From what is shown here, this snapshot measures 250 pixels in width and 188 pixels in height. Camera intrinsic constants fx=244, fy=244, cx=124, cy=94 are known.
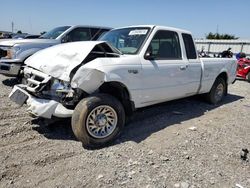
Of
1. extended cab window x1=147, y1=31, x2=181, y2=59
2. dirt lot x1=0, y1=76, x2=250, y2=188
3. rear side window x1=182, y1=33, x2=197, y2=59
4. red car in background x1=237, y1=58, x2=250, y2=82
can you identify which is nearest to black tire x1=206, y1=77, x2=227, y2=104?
dirt lot x1=0, y1=76, x2=250, y2=188

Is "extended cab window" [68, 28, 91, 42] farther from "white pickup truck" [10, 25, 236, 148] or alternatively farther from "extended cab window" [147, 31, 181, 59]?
"extended cab window" [147, 31, 181, 59]

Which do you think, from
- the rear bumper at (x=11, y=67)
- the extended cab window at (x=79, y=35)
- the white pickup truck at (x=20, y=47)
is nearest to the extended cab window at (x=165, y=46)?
the white pickup truck at (x=20, y=47)

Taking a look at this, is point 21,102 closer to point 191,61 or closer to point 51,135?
point 51,135

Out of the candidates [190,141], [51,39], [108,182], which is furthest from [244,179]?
[51,39]

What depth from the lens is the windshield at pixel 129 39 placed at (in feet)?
14.5

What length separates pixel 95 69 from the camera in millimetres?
3516

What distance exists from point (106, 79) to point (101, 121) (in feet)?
2.14

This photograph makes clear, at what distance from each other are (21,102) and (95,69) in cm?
141

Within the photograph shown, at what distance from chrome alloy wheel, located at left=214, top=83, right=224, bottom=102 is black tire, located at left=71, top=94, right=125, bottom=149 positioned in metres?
3.74

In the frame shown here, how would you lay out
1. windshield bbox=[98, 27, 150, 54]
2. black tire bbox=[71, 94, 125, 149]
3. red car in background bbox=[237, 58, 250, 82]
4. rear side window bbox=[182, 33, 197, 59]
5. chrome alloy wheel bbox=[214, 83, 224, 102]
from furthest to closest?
red car in background bbox=[237, 58, 250, 82]
chrome alloy wheel bbox=[214, 83, 224, 102]
rear side window bbox=[182, 33, 197, 59]
windshield bbox=[98, 27, 150, 54]
black tire bbox=[71, 94, 125, 149]

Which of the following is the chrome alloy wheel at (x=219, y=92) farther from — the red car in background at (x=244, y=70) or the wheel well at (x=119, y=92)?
the red car in background at (x=244, y=70)

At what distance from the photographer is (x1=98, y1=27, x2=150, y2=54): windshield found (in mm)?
4406

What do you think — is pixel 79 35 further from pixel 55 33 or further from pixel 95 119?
pixel 95 119

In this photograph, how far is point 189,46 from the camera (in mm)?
5430
